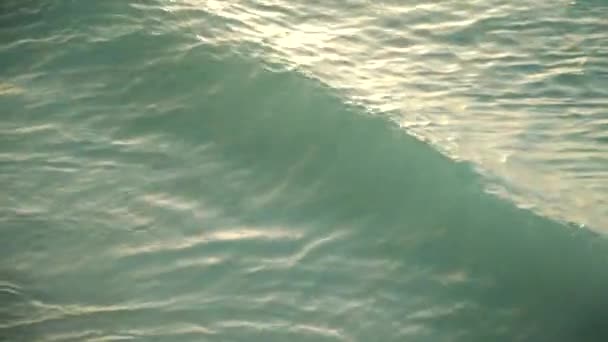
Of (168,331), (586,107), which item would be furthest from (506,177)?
(168,331)

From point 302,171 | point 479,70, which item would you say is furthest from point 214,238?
point 479,70

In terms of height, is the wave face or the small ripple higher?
the wave face

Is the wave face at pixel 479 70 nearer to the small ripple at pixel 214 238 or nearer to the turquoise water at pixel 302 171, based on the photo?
the turquoise water at pixel 302 171

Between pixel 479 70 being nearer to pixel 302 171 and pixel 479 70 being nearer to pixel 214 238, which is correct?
pixel 302 171

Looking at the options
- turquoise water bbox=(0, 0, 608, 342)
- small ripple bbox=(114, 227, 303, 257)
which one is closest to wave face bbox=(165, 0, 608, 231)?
turquoise water bbox=(0, 0, 608, 342)

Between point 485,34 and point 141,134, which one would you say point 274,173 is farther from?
point 485,34

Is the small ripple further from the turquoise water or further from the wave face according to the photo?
the wave face

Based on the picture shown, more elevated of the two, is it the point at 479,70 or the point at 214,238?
the point at 479,70

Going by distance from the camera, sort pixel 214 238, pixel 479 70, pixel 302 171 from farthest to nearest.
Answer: pixel 479 70
pixel 302 171
pixel 214 238
